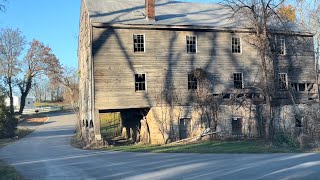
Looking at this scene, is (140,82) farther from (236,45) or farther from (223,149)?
(223,149)

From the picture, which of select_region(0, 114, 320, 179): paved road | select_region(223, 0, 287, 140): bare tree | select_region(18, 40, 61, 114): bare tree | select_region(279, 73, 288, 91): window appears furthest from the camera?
select_region(18, 40, 61, 114): bare tree

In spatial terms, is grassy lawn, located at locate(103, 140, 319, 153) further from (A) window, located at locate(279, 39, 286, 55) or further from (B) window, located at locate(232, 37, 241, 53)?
(A) window, located at locate(279, 39, 286, 55)

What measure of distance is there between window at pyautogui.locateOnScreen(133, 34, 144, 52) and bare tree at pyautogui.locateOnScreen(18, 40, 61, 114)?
4438cm

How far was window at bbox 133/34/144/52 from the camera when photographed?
28078mm

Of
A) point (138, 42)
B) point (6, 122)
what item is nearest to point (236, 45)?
point (138, 42)

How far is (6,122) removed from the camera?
4281 centimetres

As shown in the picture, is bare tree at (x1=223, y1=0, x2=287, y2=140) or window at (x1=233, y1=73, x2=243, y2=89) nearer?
bare tree at (x1=223, y1=0, x2=287, y2=140)

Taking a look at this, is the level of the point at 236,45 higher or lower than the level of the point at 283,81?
higher

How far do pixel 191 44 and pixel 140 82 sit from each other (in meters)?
5.18

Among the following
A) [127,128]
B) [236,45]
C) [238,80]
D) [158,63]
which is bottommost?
[127,128]

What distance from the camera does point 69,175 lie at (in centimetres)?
1304

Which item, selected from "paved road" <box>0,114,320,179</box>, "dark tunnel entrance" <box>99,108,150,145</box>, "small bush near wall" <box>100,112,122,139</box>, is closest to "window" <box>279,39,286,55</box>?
"dark tunnel entrance" <box>99,108,150,145</box>

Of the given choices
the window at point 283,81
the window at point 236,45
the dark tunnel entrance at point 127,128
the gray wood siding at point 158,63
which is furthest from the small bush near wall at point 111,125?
the window at point 283,81

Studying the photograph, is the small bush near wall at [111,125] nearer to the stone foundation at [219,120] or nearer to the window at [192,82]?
the stone foundation at [219,120]
